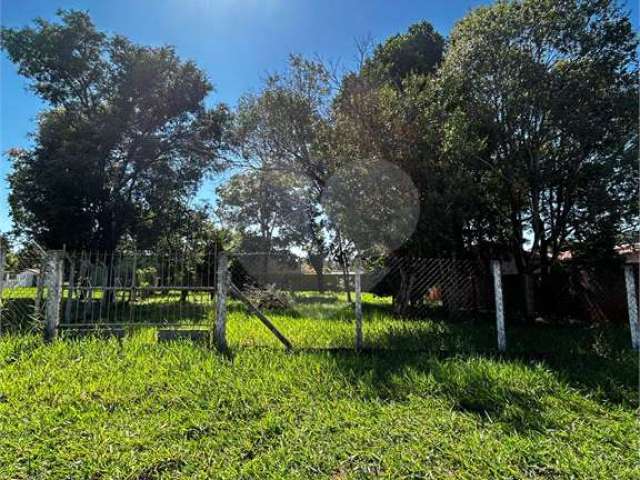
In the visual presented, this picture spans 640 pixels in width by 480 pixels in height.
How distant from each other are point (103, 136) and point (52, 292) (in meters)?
10.9

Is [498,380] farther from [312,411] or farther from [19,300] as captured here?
[19,300]

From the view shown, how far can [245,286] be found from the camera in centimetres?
1279

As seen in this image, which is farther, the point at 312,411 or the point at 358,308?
the point at 358,308

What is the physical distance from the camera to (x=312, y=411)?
362 cm

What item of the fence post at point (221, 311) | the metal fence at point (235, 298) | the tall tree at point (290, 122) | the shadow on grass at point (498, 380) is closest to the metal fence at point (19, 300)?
the metal fence at point (235, 298)

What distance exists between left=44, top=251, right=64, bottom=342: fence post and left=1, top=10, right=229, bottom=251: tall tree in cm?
976

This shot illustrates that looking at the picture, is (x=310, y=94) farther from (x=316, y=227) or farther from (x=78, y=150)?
(x=316, y=227)

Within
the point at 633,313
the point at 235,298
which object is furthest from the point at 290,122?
the point at 633,313

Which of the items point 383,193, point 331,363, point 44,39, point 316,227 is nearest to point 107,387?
point 331,363

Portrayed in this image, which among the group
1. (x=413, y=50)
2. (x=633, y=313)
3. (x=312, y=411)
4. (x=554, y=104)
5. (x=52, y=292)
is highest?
(x=413, y=50)

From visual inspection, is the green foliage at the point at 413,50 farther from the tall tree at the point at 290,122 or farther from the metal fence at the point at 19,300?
the metal fence at the point at 19,300

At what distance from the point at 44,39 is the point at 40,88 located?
1.94 m

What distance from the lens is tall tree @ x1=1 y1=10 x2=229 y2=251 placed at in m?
14.4

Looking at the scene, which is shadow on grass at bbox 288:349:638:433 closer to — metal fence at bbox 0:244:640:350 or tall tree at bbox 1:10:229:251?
metal fence at bbox 0:244:640:350
